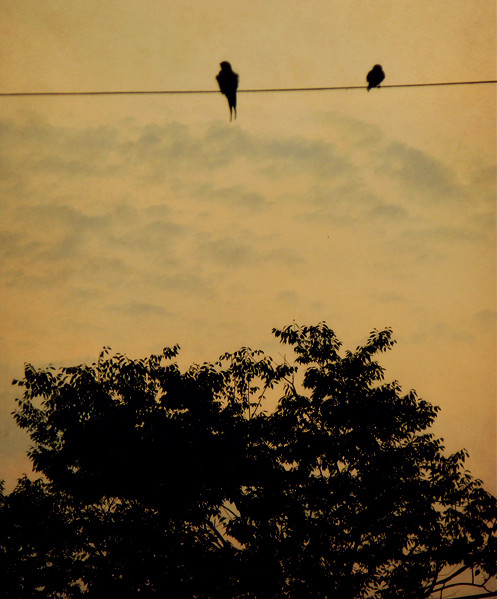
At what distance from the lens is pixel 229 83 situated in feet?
27.8

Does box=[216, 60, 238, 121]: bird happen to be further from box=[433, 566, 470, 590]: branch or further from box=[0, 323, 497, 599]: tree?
box=[433, 566, 470, 590]: branch

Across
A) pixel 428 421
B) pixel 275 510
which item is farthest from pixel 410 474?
pixel 275 510

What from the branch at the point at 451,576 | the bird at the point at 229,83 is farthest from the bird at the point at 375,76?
the branch at the point at 451,576

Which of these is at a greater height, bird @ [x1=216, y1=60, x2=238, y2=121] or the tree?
bird @ [x1=216, y1=60, x2=238, y2=121]

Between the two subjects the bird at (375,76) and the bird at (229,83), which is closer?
A: the bird at (229,83)

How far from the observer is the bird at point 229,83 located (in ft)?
27.2

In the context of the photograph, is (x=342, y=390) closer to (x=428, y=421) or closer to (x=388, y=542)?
(x=428, y=421)

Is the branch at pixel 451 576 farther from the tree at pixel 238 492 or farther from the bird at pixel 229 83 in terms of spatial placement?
the bird at pixel 229 83

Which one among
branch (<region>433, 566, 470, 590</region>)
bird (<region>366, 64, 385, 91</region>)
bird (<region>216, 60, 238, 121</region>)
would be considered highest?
bird (<region>366, 64, 385, 91</region>)

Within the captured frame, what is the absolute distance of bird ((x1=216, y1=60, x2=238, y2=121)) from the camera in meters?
8.29

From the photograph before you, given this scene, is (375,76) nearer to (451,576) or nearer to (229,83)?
(229,83)

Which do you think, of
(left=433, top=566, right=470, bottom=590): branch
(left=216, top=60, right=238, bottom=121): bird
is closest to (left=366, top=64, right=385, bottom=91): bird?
(left=216, top=60, right=238, bottom=121): bird

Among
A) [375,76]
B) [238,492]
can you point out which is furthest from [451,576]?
[375,76]

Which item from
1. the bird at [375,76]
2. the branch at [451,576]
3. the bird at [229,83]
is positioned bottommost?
the branch at [451,576]
